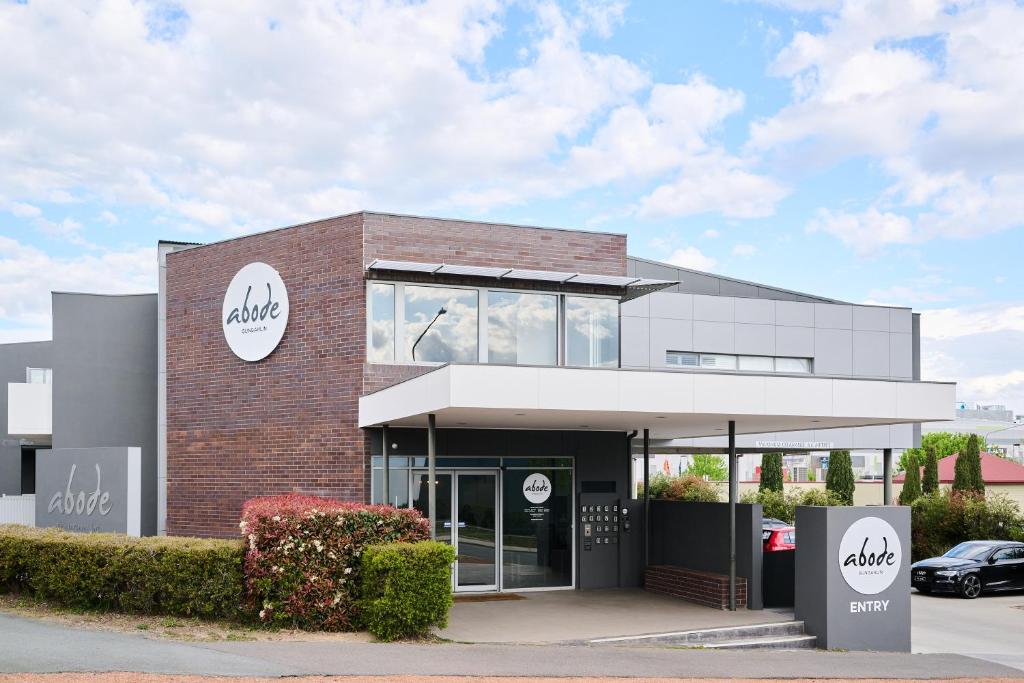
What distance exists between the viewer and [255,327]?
18484 mm

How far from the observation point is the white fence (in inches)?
960

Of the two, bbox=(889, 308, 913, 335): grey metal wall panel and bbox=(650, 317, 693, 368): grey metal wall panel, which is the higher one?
bbox=(889, 308, 913, 335): grey metal wall panel

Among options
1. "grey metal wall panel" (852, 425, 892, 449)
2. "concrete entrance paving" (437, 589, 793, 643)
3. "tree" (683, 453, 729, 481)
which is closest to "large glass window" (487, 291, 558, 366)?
"concrete entrance paving" (437, 589, 793, 643)

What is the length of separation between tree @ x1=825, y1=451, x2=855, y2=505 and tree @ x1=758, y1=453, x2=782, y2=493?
176 centimetres

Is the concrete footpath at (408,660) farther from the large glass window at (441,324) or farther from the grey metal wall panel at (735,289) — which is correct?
the grey metal wall panel at (735,289)

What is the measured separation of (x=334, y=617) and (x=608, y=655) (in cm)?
326

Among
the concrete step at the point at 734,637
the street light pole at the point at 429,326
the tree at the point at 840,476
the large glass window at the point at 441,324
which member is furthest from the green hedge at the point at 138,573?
the tree at the point at 840,476

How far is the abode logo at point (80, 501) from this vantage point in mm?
15680

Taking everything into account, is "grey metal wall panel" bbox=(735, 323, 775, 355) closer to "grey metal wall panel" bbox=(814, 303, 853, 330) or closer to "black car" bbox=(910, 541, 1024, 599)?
"grey metal wall panel" bbox=(814, 303, 853, 330)

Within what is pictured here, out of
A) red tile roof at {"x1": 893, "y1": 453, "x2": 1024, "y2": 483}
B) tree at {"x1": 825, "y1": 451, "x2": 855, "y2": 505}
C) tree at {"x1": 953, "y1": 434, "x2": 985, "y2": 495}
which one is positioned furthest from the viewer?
red tile roof at {"x1": 893, "y1": 453, "x2": 1024, "y2": 483}

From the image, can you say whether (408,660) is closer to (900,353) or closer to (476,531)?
(476,531)

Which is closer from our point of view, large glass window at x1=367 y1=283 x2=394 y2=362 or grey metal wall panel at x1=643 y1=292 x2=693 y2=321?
large glass window at x1=367 y1=283 x2=394 y2=362

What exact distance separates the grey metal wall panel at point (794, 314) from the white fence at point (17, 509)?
23742mm

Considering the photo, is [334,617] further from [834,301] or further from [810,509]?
[834,301]
